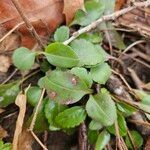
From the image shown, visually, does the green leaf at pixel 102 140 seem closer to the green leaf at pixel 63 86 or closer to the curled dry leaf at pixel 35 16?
the green leaf at pixel 63 86

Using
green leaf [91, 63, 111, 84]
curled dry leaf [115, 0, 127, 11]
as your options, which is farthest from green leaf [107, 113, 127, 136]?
curled dry leaf [115, 0, 127, 11]

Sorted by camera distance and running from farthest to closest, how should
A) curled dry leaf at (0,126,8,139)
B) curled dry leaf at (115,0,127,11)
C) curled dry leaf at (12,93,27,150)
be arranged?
1. curled dry leaf at (115,0,127,11)
2. curled dry leaf at (0,126,8,139)
3. curled dry leaf at (12,93,27,150)

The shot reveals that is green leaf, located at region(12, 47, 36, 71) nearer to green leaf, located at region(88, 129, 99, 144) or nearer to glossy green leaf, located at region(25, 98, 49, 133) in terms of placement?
glossy green leaf, located at region(25, 98, 49, 133)

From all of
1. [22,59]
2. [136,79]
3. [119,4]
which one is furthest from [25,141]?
[119,4]

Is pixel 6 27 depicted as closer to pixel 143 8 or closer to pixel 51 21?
pixel 51 21

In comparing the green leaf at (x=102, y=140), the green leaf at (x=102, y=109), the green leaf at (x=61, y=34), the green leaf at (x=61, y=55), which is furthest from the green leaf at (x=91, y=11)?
the green leaf at (x=102, y=140)
